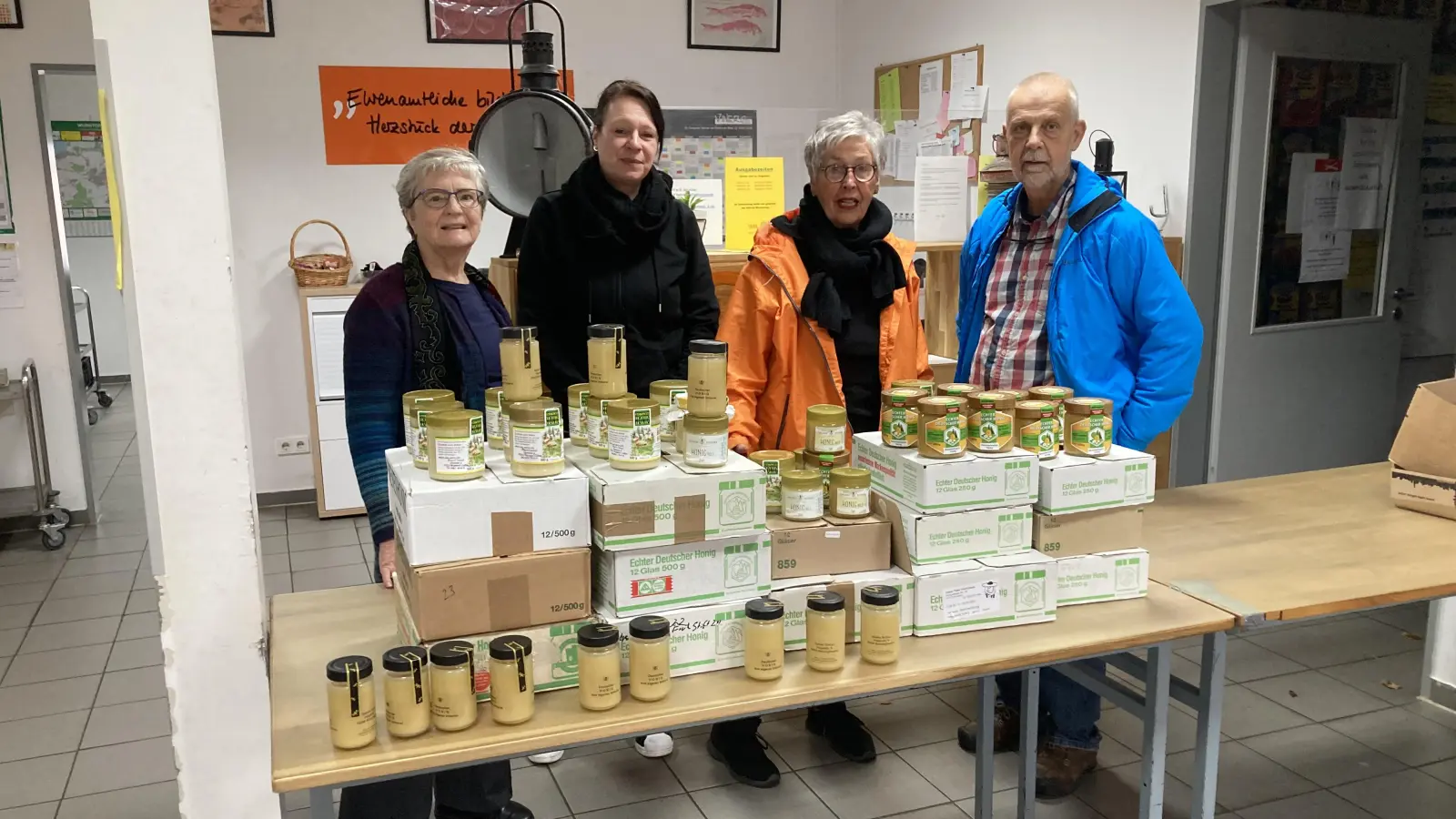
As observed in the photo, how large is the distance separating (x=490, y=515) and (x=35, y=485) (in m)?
4.30

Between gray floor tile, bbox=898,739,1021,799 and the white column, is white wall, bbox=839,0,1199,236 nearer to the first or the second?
gray floor tile, bbox=898,739,1021,799

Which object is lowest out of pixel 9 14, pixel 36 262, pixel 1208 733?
pixel 1208 733

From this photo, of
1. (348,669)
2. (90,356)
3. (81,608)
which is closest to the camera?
(348,669)

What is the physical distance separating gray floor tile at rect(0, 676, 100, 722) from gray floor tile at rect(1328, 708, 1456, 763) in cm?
372

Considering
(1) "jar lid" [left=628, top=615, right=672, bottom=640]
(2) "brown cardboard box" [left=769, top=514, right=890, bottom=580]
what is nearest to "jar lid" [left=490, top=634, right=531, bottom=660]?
(1) "jar lid" [left=628, top=615, right=672, bottom=640]

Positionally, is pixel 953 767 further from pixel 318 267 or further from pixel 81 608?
pixel 318 267

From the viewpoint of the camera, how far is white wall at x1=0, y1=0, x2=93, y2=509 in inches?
184

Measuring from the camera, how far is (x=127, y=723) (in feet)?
10.1

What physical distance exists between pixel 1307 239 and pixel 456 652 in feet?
11.4

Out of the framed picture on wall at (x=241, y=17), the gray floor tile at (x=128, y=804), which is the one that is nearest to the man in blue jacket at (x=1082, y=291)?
the gray floor tile at (x=128, y=804)

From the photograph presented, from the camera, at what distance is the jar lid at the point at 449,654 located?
4.64 feet

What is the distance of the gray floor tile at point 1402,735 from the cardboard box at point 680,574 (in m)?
2.20

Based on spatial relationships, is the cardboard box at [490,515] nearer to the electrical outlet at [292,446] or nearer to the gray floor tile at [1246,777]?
the gray floor tile at [1246,777]

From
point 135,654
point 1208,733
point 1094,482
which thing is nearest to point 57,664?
point 135,654
